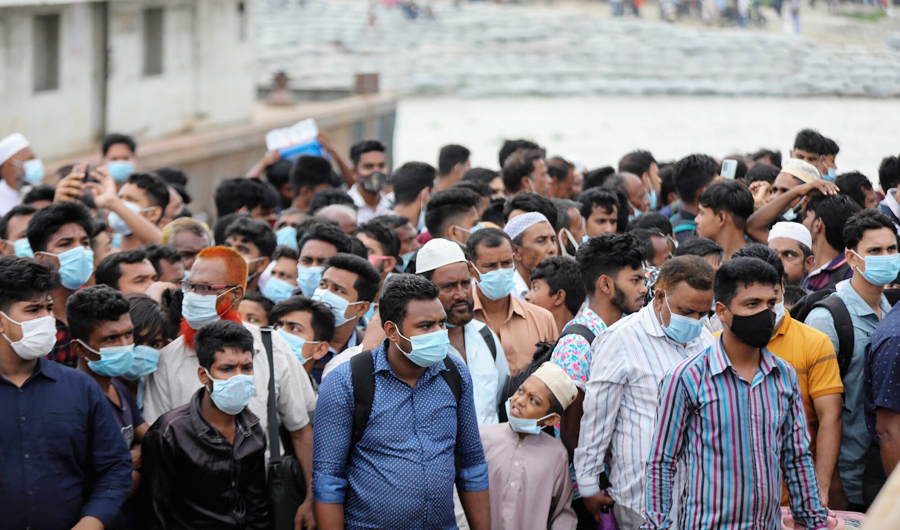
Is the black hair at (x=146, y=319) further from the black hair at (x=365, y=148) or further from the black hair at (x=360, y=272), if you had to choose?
the black hair at (x=365, y=148)

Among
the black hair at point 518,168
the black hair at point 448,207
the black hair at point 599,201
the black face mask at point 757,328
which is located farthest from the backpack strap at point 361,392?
the black hair at point 518,168

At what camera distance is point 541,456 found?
454 centimetres

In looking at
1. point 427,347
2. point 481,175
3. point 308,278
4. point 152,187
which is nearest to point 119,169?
point 152,187

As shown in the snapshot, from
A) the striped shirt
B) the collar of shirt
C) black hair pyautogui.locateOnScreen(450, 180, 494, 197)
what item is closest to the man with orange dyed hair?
the striped shirt

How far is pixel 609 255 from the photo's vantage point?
4910 mm

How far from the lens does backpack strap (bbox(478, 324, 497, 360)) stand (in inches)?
202

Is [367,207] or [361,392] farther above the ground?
[361,392]

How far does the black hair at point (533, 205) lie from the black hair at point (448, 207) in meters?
0.31

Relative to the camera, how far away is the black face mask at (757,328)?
3.84 meters

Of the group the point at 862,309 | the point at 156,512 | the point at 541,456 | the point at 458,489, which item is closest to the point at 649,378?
the point at 541,456

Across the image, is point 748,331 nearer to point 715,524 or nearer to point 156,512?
point 715,524

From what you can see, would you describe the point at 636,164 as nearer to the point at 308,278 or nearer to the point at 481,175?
the point at 481,175

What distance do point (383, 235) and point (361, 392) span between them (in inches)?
114

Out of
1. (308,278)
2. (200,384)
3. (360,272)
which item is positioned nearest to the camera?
(200,384)
